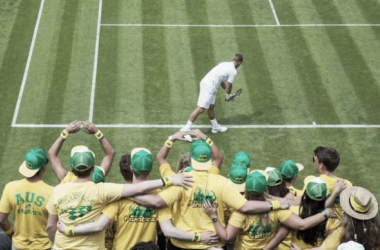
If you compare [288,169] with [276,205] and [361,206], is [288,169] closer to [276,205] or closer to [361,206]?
[276,205]

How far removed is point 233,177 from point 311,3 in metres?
15.3

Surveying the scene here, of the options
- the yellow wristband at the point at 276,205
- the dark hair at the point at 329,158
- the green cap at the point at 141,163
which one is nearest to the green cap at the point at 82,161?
the green cap at the point at 141,163

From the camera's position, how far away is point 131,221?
318 inches

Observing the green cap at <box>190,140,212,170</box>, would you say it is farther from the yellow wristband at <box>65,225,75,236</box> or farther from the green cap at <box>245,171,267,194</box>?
the yellow wristband at <box>65,225,75,236</box>

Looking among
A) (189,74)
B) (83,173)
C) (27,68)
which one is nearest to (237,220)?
(83,173)

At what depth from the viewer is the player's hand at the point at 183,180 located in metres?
8.05

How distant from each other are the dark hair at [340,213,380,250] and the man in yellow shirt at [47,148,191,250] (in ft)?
7.39

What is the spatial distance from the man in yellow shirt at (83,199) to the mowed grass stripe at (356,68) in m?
10.8

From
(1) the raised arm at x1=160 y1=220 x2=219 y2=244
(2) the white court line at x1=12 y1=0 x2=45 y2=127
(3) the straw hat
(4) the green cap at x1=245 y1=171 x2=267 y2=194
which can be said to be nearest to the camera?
(3) the straw hat

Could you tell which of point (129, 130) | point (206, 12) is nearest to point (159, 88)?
point (129, 130)

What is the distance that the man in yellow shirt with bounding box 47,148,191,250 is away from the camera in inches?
305

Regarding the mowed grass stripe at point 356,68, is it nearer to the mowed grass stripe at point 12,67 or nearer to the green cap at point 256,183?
the mowed grass stripe at point 12,67

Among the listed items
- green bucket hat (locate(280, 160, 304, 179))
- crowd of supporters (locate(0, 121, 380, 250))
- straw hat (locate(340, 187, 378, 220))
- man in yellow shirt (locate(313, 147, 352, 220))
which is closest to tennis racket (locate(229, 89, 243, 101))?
man in yellow shirt (locate(313, 147, 352, 220))

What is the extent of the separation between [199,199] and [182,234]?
0.50 m
